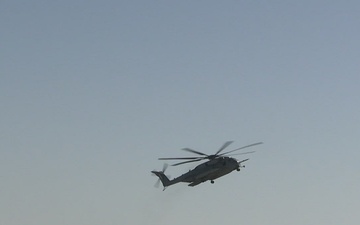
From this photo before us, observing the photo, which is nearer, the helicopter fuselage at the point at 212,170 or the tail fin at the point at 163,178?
the helicopter fuselage at the point at 212,170

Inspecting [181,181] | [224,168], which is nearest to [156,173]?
[181,181]

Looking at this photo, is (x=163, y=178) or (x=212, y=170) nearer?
(x=212, y=170)

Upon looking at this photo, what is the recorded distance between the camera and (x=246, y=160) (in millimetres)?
152375

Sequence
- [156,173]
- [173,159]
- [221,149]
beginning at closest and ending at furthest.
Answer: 1. [173,159]
2. [221,149]
3. [156,173]

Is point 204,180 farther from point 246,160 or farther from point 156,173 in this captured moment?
point 156,173

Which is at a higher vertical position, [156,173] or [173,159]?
[156,173]

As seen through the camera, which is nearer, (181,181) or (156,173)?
(181,181)

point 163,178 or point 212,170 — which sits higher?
point 163,178

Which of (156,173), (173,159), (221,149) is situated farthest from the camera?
(156,173)

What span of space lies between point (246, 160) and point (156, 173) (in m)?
37.4

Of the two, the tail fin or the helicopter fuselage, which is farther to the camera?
the tail fin

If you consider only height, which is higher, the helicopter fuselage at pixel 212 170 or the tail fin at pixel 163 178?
the tail fin at pixel 163 178

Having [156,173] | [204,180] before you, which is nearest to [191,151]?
[204,180]

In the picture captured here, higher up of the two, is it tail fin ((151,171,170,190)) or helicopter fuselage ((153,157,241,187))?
tail fin ((151,171,170,190))
